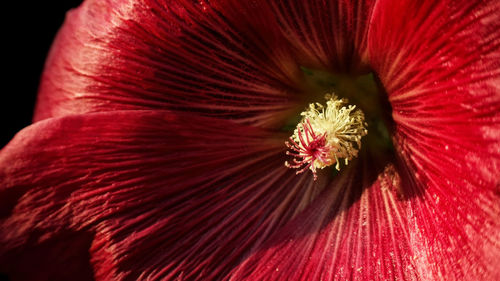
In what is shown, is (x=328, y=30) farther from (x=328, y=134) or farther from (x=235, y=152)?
(x=235, y=152)

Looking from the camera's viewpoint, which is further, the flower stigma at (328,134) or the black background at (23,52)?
the black background at (23,52)

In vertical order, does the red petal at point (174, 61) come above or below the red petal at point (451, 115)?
above

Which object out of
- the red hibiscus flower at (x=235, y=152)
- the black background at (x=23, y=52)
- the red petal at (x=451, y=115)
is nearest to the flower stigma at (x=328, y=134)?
the red hibiscus flower at (x=235, y=152)

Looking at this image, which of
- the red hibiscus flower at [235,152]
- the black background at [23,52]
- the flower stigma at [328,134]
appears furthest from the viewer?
the black background at [23,52]

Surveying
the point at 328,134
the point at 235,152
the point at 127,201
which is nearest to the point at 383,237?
the point at 328,134

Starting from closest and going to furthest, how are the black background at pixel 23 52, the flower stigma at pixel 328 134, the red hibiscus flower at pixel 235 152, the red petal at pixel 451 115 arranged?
1. the red petal at pixel 451 115
2. the red hibiscus flower at pixel 235 152
3. the flower stigma at pixel 328 134
4. the black background at pixel 23 52

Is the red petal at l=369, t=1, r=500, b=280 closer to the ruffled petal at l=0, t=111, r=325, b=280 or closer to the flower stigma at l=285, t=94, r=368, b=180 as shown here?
the flower stigma at l=285, t=94, r=368, b=180

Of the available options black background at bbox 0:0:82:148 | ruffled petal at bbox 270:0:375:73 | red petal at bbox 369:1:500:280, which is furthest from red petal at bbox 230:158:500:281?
black background at bbox 0:0:82:148

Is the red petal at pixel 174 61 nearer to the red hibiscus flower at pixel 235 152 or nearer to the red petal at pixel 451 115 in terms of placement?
the red hibiscus flower at pixel 235 152
